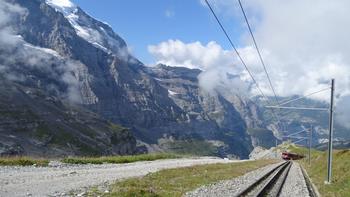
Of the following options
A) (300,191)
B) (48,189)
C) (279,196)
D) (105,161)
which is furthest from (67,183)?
(105,161)

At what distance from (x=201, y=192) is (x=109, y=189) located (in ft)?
21.7

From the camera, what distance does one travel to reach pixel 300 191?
4206cm

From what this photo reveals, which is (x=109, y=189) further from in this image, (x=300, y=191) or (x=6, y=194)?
(x=300, y=191)

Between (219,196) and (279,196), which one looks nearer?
(219,196)

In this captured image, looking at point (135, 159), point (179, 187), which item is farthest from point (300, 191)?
point (135, 159)

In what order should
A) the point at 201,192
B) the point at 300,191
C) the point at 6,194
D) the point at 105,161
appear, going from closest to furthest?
the point at 6,194
the point at 201,192
the point at 300,191
the point at 105,161

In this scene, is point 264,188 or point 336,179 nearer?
point 264,188

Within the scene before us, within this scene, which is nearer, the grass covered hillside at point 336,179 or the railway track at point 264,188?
the railway track at point 264,188

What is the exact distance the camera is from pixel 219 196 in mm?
30672

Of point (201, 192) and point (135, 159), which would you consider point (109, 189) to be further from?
point (135, 159)

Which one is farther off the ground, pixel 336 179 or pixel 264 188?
pixel 336 179

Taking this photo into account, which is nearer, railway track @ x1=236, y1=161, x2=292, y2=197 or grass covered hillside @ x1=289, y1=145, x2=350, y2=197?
railway track @ x1=236, y1=161, x2=292, y2=197

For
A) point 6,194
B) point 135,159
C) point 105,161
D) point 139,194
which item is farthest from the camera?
point 135,159

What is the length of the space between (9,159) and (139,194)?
24.9 meters
